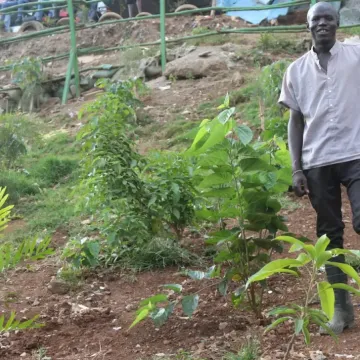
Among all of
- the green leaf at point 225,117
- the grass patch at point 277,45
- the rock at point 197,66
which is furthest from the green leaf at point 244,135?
the grass patch at point 277,45

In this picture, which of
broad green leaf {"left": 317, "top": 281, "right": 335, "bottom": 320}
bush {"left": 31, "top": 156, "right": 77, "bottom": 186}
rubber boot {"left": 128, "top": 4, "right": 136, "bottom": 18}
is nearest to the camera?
broad green leaf {"left": 317, "top": 281, "right": 335, "bottom": 320}

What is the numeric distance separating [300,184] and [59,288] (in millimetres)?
1890

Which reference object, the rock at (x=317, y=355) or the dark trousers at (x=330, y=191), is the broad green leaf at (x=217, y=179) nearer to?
the dark trousers at (x=330, y=191)

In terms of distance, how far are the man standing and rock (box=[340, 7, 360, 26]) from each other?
9040 millimetres

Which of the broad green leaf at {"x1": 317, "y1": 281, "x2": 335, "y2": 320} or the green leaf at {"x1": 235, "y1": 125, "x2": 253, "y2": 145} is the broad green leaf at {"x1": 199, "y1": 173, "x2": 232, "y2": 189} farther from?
the broad green leaf at {"x1": 317, "y1": 281, "x2": 335, "y2": 320}

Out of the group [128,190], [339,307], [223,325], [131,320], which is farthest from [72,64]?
[339,307]

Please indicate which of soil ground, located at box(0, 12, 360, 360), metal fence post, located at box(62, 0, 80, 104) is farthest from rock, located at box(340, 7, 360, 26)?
soil ground, located at box(0, 12, 360, 360)

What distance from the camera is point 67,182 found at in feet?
27.4

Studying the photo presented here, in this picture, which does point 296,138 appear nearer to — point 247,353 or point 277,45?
point 247,353

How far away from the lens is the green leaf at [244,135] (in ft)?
11.8

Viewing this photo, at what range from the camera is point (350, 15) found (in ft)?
40.5

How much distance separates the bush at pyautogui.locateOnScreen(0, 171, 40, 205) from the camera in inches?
304

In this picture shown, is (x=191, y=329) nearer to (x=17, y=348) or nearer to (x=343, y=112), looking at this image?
(x=17, y=348)

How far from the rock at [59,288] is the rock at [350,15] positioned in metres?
8.75
